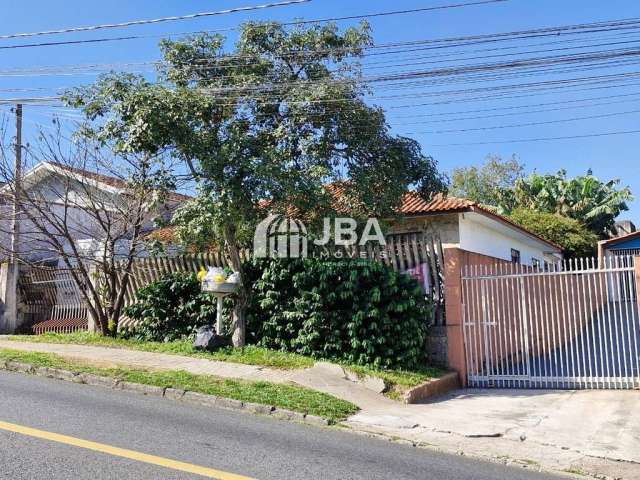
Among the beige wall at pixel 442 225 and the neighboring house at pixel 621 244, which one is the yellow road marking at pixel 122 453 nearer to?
the beige wall at pixel 442 225

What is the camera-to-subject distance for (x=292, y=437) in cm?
607

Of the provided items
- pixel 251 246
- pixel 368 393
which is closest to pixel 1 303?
pixel 251 246

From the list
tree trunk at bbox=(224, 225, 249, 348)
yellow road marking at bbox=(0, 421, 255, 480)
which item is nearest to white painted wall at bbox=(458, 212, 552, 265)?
tree trunk at bbox=(224, 225, 249, 348)

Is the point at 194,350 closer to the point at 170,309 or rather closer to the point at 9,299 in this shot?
the point at 170,309

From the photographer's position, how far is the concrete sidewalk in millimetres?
6102

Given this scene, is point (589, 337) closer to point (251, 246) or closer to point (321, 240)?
point (321, 240)

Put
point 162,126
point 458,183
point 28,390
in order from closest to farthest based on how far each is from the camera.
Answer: point 28,390 < point 162,126 < point 458,183

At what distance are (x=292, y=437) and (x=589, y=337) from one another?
20.6ft

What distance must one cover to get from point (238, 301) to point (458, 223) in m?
6.34

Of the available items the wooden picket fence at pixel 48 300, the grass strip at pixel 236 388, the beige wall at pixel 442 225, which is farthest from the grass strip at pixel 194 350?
the beige wall at pixel 442 225

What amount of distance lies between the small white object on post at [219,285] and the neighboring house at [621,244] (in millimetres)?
18480

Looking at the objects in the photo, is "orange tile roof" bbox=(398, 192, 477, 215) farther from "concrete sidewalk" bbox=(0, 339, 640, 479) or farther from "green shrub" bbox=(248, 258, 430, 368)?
"concrete sidewalk" bbox=(0, 339, 640, 479)

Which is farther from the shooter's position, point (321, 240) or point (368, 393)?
point (321, 240)

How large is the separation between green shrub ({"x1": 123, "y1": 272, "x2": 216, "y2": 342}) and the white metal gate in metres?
5.12
